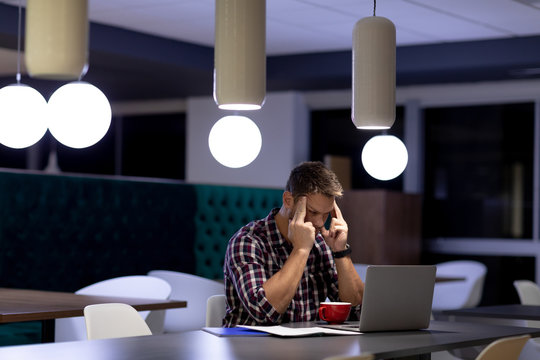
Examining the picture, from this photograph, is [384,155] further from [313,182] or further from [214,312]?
[214,312]

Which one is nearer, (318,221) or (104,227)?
(318,221)

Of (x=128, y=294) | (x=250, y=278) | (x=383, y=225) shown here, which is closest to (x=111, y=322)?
(x=250, y=278)

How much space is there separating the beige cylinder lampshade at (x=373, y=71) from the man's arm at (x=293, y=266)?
49 centimetres

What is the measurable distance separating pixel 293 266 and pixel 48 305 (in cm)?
137

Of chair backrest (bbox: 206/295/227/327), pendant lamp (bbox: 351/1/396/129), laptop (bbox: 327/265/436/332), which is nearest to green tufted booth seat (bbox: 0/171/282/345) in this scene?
chair backrest (bbox: 206/295/227/327)

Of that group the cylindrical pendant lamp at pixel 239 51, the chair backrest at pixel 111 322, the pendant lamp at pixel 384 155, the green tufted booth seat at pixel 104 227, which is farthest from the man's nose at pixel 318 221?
the green tufted booth seat at pixel 104 227

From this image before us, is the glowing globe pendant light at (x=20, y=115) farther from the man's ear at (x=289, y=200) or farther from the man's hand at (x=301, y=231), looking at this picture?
the man's hand at (x=301, y=231)

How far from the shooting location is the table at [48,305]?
12.1 ft

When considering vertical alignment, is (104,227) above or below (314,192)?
below

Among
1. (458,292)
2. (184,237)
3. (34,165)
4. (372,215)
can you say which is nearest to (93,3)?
(184,237)

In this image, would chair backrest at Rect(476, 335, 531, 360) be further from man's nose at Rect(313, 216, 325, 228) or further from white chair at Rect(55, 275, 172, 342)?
white chair at Rect(55, 275, 172, 342)

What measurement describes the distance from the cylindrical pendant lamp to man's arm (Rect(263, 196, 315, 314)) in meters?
0.86

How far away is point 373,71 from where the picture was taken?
312cm

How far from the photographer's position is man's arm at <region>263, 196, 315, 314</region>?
3244 millimetres
